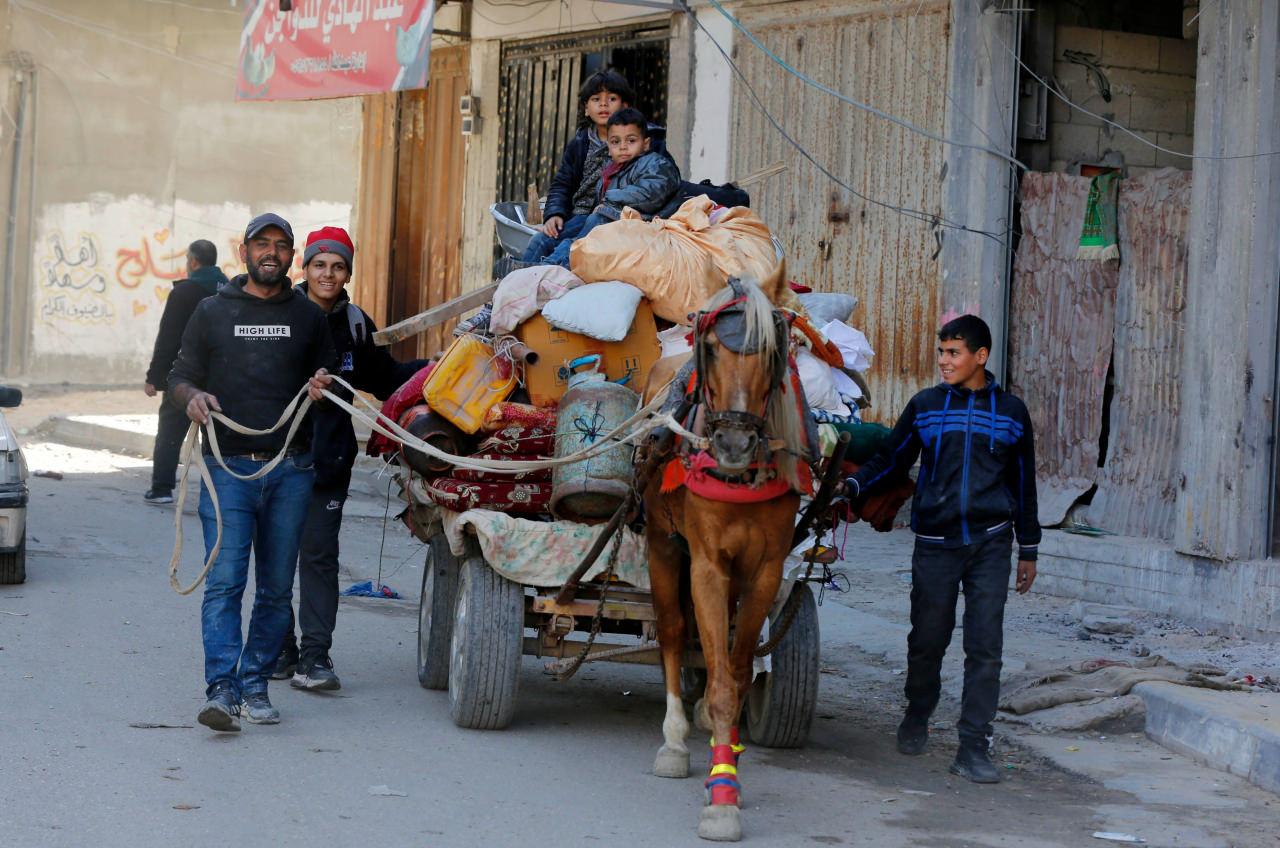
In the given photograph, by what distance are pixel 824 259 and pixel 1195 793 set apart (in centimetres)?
735

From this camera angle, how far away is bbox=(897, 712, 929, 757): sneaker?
6719 mm

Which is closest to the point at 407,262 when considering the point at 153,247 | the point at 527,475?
the point at 153,247

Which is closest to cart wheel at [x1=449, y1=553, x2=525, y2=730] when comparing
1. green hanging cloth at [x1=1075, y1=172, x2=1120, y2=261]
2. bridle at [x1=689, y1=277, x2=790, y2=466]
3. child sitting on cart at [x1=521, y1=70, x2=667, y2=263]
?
bridle at [x1=689, y1=277, x2=790, y2=466]

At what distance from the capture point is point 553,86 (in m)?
16.4

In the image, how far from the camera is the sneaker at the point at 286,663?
7543 mm

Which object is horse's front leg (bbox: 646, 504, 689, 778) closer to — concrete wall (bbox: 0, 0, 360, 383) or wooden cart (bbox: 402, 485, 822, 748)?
wooden cart (bbox: 402, 485, 822, 748)

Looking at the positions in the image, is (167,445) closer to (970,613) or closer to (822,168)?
(822,168)

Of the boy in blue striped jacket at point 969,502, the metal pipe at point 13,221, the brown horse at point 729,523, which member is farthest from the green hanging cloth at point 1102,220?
the metal pipe at point 13,221

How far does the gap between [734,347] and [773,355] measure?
0.48ft

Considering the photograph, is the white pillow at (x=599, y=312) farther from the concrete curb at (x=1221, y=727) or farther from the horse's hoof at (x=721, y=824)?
the concrete curb at (x=1221, y=727)

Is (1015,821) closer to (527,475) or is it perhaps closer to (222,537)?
(527,475)

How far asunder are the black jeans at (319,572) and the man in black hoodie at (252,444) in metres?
0.55

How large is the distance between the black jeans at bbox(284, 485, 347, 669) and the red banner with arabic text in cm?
789

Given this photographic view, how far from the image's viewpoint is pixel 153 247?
25.9m
